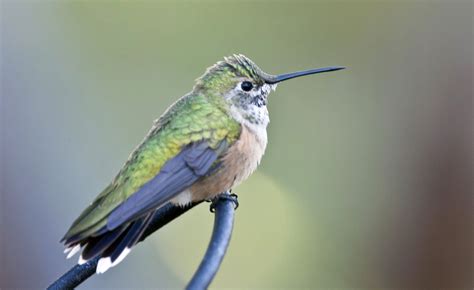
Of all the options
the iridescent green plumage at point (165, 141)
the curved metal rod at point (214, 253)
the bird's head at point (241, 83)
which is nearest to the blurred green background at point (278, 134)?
the bird's head at point (241, 83)

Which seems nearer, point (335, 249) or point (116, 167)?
point (116, 167)

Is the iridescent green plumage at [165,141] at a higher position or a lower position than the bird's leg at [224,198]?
higher

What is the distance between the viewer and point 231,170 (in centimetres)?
241

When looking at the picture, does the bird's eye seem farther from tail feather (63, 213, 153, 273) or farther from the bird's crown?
tail feather (63, 213, 153, 273)

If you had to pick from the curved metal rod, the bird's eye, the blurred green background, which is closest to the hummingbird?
the bird's eye

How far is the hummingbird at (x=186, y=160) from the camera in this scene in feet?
6.39

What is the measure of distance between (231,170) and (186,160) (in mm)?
231

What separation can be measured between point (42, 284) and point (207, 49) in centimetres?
193

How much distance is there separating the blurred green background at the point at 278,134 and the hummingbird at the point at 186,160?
188 centimetres

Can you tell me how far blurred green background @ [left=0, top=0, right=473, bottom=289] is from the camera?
4410mm

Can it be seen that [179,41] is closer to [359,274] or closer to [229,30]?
[229,30]

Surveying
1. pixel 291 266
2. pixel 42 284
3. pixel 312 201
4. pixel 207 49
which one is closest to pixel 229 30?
pixel 207 49

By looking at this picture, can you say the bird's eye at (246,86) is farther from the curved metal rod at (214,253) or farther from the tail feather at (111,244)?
the curved metal rod at (214,253)

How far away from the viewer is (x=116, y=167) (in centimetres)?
440
